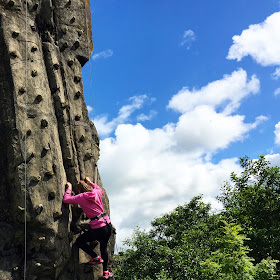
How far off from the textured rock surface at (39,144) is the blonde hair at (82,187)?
31 centimetres

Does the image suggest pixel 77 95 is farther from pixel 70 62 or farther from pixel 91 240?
pixel 91 240

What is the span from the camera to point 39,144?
902 centimetres

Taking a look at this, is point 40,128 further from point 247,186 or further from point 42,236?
point 247,186

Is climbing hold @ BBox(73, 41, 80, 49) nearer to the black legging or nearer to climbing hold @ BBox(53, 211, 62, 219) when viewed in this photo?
climbing hold @ BBox(53, 211, 62, 219)

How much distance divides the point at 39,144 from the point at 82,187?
1615mm

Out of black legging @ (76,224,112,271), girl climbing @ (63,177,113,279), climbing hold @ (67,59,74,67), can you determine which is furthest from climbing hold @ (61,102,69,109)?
black legging @ (76,224,112,271)

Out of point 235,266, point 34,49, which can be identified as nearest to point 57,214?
point 34,49

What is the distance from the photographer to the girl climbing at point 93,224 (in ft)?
29.2

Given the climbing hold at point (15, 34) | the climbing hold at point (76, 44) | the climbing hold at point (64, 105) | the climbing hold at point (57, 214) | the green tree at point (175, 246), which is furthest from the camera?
the green tree at point (175, 246)

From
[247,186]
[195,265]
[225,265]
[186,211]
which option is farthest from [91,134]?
[247,186]

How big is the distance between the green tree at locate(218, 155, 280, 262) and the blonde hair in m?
→ 11.7

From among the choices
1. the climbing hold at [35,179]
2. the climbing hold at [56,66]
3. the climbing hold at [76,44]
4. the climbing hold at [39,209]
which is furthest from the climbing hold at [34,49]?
the climbing hold at [39,209]

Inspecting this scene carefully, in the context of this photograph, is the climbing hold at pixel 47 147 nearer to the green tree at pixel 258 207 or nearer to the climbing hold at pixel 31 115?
the climbing hold at pixel 31 115

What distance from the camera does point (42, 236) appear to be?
8.56 m
